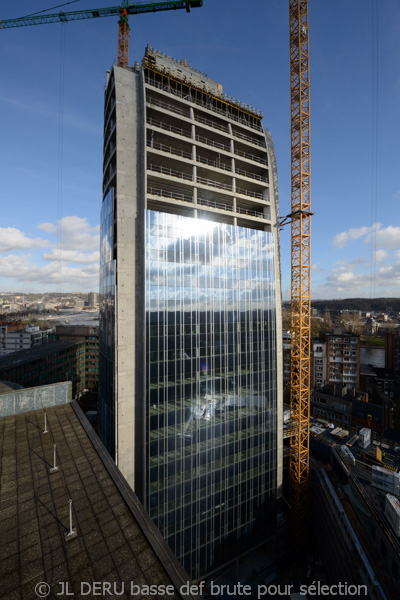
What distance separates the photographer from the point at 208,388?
2855 cm

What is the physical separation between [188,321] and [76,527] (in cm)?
2006

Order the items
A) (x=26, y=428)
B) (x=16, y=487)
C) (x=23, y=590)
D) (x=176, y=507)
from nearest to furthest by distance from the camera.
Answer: (x=23, y=590) < (x=16, y=487) < (x=26, y=428) < (x=176, y=507)

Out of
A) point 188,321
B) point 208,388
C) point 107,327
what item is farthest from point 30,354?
point 208,388

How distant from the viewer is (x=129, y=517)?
9570mm

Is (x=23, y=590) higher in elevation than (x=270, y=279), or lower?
lower

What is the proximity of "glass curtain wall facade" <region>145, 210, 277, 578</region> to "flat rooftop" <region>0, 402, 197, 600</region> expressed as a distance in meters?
13.4

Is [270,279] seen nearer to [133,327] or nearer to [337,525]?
[133,327]

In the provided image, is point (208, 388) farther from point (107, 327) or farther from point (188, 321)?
point (107, 327)

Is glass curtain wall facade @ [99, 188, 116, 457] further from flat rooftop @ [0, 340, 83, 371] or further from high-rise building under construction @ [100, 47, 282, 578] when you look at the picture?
flat rooftop @ [0, 340, 83, 371]

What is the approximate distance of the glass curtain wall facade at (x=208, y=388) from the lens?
25828 millimetres

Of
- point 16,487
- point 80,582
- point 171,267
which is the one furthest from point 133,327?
point 80,582

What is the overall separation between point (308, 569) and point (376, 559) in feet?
47.9

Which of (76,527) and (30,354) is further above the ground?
(76,527)

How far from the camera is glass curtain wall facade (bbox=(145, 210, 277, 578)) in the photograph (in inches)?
1017
